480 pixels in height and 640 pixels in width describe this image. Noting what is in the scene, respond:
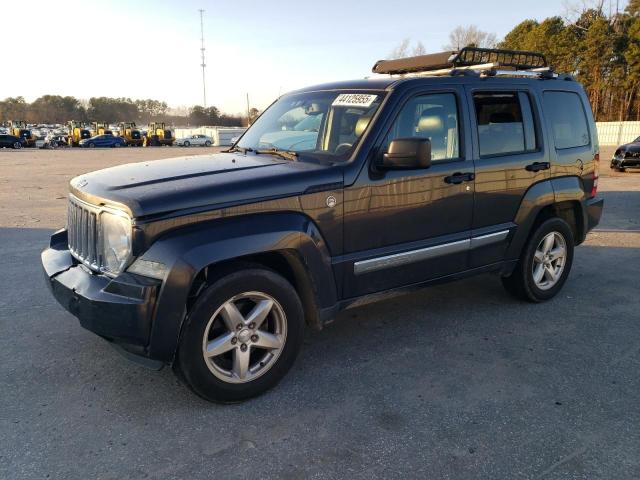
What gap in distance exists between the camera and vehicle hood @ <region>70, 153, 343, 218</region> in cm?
284

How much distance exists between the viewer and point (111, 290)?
282 cm

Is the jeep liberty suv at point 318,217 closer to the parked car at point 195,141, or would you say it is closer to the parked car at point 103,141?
the parked car at point 103,141

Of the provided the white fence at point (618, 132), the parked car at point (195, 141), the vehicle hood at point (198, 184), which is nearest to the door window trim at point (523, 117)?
the vehicle hood at point (198, 184)

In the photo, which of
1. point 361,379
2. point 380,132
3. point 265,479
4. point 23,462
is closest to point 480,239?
point 380,132

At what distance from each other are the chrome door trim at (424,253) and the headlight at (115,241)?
1.49 m

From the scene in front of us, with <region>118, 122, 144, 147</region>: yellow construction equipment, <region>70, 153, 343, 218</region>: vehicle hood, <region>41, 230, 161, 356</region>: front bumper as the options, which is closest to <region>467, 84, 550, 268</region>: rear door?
<region>70, 153, 343, 218</region>: vehicle hood

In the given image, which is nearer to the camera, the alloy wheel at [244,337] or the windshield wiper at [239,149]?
the alloy wheel at [244,337]

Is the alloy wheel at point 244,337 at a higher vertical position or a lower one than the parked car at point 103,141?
lower

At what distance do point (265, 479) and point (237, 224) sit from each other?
1.38 m

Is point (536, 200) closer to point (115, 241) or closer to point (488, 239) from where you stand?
point (488, 239)

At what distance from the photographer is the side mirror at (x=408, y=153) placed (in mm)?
3293

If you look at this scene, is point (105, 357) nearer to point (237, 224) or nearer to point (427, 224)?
point (237, 224)

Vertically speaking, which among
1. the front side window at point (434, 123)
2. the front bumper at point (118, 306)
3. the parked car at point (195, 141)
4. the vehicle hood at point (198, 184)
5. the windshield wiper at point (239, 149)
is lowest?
the front bumper at point (118, 306)

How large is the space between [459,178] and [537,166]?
106 cm
